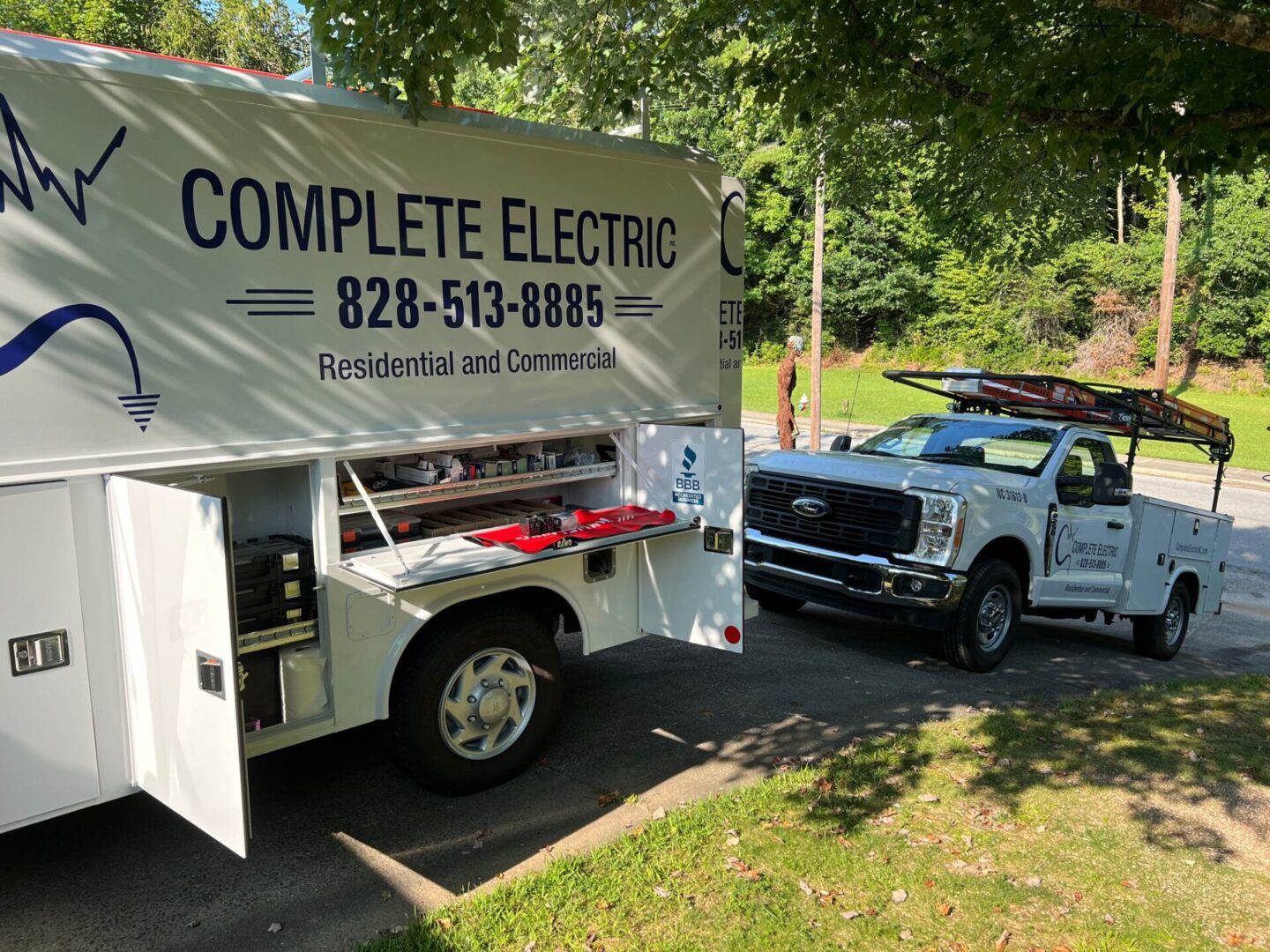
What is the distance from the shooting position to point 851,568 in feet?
24.0

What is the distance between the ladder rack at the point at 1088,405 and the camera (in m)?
8.80

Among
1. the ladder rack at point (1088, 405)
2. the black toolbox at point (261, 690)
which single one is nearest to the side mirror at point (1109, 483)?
the ladder rack at point (1088, 405)

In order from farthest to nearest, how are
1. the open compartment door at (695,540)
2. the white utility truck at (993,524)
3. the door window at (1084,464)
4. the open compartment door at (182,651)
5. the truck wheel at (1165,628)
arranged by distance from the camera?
the truck wheel at (1165,628) → the door window at (1084,464) → the white utility truck at (993,524) → the open compartment door at (695,540) → the open compartment door at (182,651)

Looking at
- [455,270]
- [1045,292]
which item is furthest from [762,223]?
[455,270]

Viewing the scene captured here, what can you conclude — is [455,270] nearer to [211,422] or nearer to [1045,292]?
[211,422]

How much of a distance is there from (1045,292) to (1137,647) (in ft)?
103

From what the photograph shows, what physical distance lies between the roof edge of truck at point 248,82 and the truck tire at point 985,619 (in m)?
4.06

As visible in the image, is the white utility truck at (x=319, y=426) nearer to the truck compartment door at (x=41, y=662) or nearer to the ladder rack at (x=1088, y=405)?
the truck compartment door at (x=41, y=662)

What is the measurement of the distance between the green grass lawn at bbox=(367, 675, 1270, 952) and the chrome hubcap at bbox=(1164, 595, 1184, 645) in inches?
152

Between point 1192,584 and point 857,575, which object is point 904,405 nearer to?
point 1192,584

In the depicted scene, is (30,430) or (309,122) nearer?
(30,430)

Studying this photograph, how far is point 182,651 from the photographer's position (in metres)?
3.54

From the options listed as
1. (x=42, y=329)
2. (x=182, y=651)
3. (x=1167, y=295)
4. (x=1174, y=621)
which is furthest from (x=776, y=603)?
(x=1167, y=295)

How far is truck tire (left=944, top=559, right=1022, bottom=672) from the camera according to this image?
727 cm
